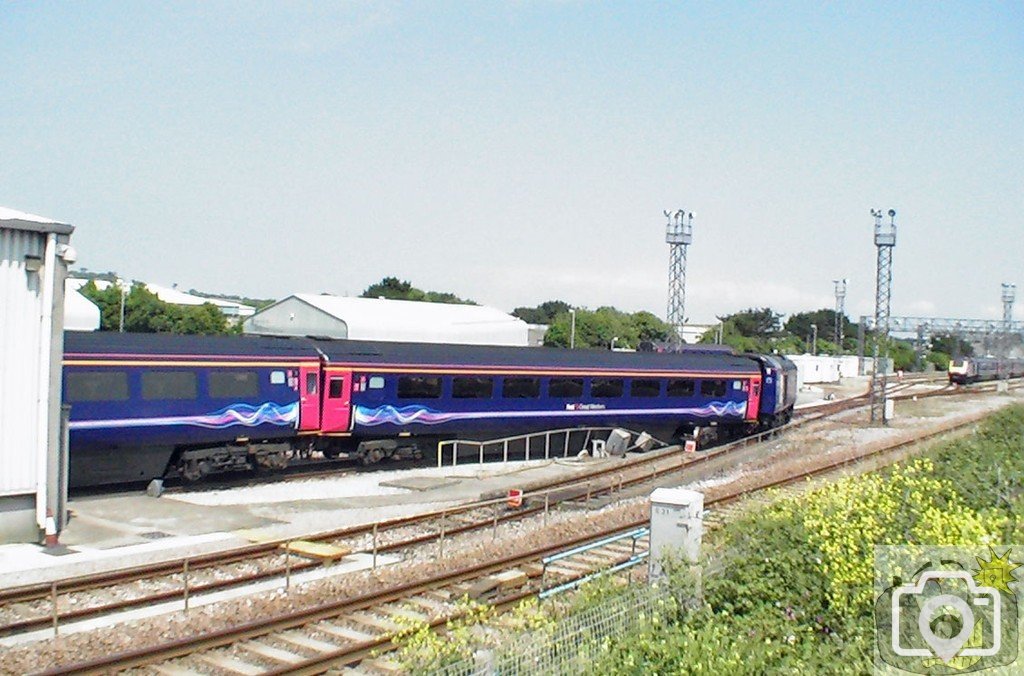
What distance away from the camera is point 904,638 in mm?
9297

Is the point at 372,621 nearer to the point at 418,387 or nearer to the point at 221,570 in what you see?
the point at 221,570

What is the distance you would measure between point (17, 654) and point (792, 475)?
20029 millimetres

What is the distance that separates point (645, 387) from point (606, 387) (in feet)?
5.41

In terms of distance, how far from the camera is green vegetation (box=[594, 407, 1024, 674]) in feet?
28.9

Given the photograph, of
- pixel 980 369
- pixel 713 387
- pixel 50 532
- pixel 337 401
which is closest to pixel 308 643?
pixel 50 532

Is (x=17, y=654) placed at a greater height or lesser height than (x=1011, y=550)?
lesser

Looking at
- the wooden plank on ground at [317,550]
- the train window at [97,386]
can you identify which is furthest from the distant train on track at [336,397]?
the wooden plank on ground at [317,550]

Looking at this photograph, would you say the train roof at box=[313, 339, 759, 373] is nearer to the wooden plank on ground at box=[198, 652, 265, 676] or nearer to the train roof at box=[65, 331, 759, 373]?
the train roof at box=[65, 331, 759, 373]

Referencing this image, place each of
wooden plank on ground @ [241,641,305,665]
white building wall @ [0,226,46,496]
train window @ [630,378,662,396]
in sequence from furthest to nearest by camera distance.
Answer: train window @ [630,378,662,396] → white building wall @ [0,226,46,496] → wooden plank on ground @ [241,641,305,665]

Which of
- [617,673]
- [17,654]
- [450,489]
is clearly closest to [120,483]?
[450,489]

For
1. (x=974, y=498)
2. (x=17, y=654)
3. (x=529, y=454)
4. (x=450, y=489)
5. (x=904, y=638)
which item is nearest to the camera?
(x=904, y=638)

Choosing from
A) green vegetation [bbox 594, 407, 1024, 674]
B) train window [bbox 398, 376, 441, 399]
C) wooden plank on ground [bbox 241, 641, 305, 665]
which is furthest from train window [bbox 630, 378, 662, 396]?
wooden plank on ground [bbox 241, 641, 305, 665]

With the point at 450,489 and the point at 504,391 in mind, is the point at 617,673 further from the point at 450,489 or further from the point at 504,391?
the point at 504,391

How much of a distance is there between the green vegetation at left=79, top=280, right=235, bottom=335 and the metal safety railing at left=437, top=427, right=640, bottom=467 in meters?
36.9
